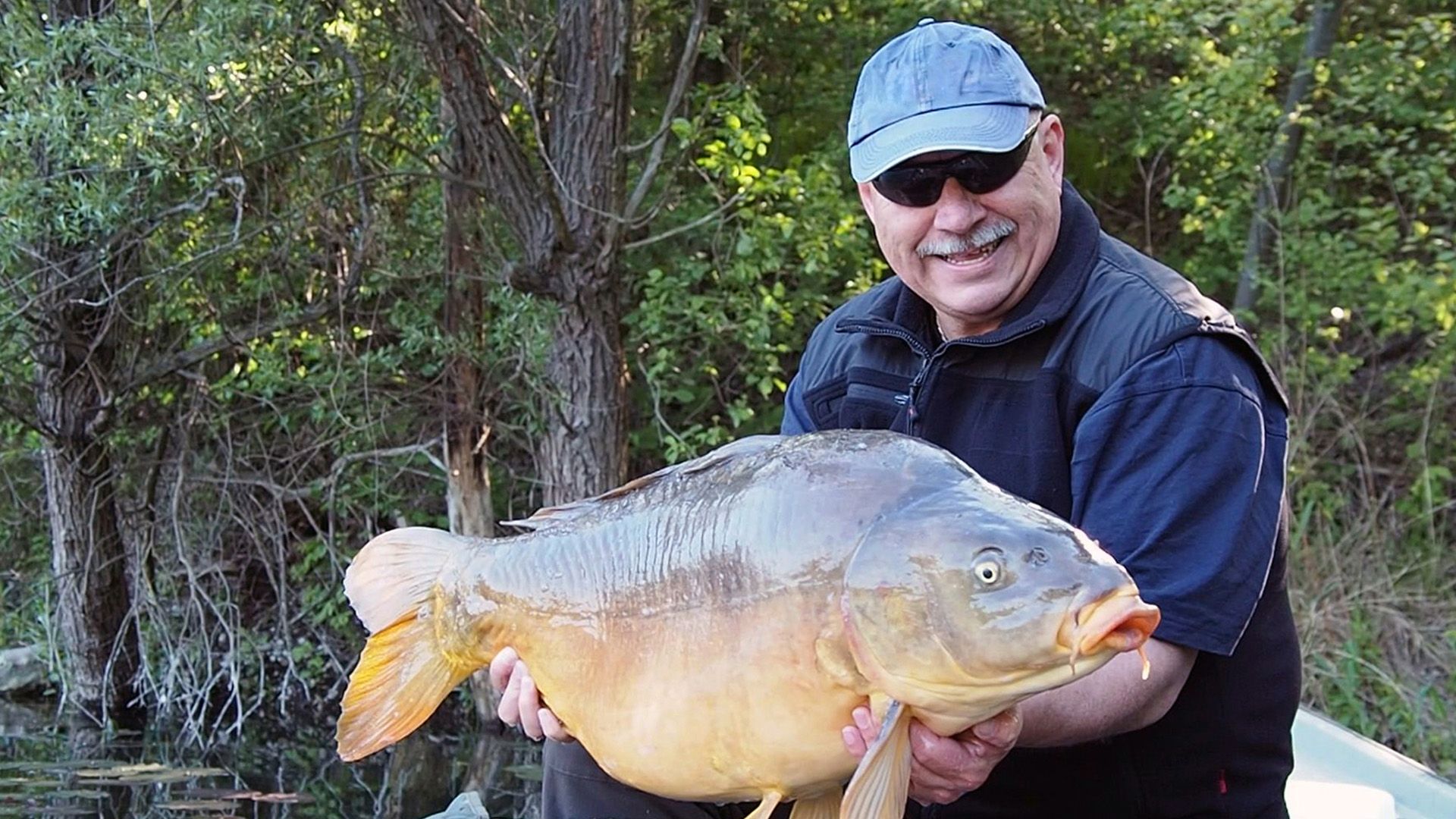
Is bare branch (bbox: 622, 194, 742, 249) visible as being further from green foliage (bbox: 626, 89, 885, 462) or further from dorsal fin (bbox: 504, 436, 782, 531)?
dorsal fin (bbox: 504, 436, 782, 531)

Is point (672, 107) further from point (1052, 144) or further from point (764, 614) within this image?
point (764, 614)

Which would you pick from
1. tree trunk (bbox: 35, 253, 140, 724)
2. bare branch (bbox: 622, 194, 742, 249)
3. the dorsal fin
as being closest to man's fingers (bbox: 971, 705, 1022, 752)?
the dorsal fin

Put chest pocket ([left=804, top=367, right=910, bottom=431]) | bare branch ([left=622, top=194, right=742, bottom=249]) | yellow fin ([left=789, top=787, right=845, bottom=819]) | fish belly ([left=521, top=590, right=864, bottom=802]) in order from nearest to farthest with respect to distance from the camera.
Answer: fish belly ([left=521, top=590, right=864, bottom=802]) → yellow fin ([left=789, top=787, right=845, bottom=819]) → chest pocket ([left=804, top=367, right=910, bottom=431]) → bare branch ([left=622, top=194, right=742, bottom=249])

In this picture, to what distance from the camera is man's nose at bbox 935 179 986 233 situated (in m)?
2.21

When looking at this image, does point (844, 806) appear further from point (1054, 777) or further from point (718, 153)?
point (718, 153)

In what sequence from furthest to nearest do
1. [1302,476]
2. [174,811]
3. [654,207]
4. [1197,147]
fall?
[1197,147] → [1302,476] → [654,207] → [174,811]

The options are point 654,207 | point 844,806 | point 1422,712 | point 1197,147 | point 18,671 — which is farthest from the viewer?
point 18,671

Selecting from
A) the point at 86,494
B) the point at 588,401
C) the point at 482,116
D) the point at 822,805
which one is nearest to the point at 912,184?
the point at 822,805

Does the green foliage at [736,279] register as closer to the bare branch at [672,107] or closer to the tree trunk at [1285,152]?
the bare branch at [672,107]

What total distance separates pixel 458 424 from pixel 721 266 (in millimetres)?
1281

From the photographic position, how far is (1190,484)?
1905 millimetres

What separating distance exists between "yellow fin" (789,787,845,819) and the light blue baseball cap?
881 millimetres

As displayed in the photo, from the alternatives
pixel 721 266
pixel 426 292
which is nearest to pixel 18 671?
pixel 426 292

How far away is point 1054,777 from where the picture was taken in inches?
83.0
